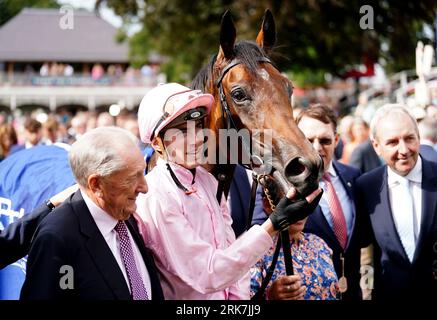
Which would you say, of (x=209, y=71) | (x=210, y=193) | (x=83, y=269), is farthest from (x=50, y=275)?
(x=209, y=71)

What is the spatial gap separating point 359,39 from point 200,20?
5670mm

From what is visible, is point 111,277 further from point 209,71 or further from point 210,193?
point 209,71

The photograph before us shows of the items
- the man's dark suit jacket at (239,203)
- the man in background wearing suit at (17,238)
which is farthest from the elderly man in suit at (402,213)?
the man in background wearing suit at (17,238)

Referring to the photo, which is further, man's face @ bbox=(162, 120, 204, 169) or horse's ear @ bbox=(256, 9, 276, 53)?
horse's ear @ bbox=(256, 9, 276, 53)

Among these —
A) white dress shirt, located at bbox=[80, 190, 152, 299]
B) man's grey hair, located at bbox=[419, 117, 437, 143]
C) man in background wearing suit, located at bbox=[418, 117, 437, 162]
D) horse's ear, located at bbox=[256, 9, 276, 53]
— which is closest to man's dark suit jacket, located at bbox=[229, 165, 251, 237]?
horse's ear, located at bbox=[256, 9, 276, 53]

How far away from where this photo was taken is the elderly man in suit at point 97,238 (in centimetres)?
216

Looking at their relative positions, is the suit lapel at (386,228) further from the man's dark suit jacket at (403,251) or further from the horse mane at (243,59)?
the horse mane at (243,59)

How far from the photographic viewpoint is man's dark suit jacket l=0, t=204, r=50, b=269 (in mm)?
2668

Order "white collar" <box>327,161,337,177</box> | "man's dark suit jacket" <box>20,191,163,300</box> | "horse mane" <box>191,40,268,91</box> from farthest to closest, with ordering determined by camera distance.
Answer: "white collar" <box>327,161,337,177</box> < "horse mane" <box>191,40,268,91</box> < "man's dark suit jacket" <box>20,191,163,300</box>

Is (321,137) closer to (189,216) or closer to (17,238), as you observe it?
(189,216)

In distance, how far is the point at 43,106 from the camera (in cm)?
5066

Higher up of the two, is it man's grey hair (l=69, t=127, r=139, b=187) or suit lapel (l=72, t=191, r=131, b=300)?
man's grey hair (l=69, t=127, r=139, b=187)

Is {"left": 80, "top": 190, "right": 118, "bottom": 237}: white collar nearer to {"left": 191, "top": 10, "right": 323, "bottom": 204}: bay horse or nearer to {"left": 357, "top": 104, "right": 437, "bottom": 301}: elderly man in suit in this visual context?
{"left": 191, "top": 10, "right": 323, "bottom": 204}: bay horse

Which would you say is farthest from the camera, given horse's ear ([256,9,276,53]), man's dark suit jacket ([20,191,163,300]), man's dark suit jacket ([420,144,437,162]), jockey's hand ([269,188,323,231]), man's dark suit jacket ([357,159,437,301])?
man's dark suit jacket ([420,144,437,162])
